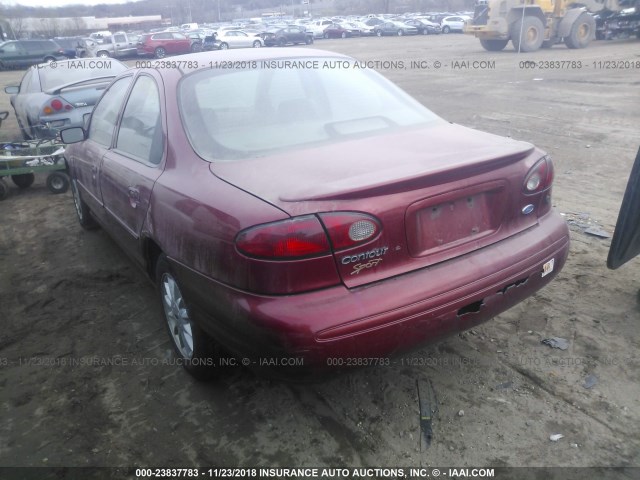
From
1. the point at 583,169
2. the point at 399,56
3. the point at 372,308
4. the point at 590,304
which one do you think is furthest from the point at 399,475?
the point at 399,56

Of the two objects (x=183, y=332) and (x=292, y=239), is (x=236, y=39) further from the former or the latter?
(x=292, y=239)

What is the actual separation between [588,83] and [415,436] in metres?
13.5

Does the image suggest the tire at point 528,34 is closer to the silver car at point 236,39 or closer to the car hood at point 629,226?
the silver car at point 236,39

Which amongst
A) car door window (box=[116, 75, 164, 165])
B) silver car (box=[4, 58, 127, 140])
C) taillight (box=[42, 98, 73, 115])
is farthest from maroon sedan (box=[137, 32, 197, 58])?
car door window (box=[116, 75, 164, 165])

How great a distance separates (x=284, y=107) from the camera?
2959mm

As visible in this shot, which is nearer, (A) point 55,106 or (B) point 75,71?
(A) point 55,106

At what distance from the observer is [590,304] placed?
3.42m

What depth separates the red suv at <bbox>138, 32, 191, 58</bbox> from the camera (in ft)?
104

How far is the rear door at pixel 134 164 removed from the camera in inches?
115

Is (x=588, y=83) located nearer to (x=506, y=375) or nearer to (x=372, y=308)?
(x=506, y=375)

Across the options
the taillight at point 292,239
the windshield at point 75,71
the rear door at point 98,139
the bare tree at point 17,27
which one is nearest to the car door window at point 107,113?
Result: the rear door at point 98,139

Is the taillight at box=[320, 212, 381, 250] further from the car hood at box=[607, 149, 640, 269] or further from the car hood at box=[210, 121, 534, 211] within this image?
the car hood at box=[607, 149, 640, 269]

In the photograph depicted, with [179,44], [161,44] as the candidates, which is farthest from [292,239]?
[179,44]

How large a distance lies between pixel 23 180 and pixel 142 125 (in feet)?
17.0
